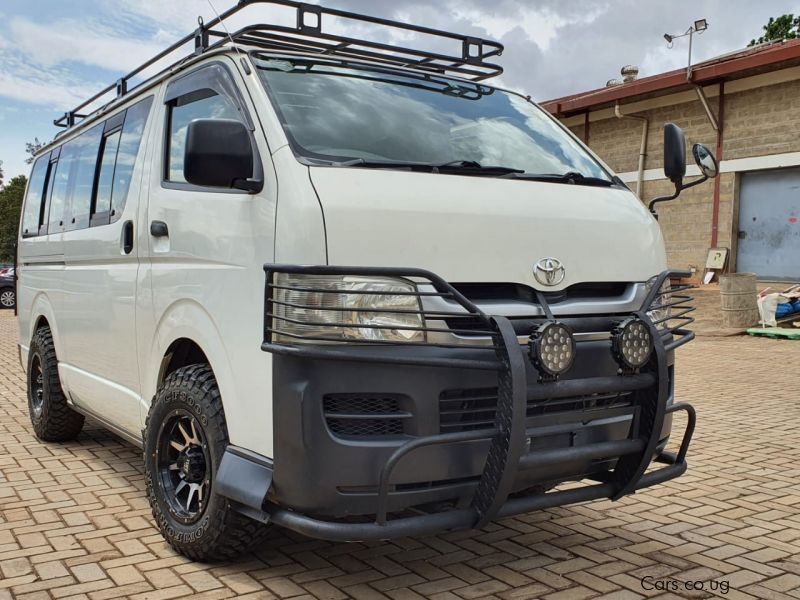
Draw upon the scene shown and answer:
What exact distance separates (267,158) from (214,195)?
417 millimetres

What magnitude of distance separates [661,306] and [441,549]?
61.2 inches

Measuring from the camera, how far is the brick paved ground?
3438mm

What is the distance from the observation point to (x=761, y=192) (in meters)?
17.8

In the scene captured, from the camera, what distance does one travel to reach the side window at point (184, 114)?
12.3 ft

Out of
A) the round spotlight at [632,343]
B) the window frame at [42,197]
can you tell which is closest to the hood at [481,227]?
the round spotlight at [632,343]

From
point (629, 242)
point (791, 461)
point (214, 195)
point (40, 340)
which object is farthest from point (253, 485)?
point (791, 461)

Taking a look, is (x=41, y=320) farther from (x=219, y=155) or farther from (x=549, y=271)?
(x=549, y=271)

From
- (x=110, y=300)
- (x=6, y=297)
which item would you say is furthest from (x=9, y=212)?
(x=110, y=300)

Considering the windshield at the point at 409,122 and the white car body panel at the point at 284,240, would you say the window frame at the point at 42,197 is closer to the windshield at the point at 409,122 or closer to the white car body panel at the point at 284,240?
the white car body panel at the point at 284,240

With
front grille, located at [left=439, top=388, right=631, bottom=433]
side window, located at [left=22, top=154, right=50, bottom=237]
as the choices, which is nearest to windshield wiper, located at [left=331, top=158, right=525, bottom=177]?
front grille, located at [left=439, top=388, right=631, bottom=433]

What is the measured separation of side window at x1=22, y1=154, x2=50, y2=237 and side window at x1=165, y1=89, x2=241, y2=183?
2.96 meters

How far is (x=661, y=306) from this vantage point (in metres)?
3.68

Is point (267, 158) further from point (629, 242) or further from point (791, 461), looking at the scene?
point (791, 461)

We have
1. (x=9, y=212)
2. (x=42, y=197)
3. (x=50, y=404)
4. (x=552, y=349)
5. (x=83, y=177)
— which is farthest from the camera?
(x=9, y=212)
